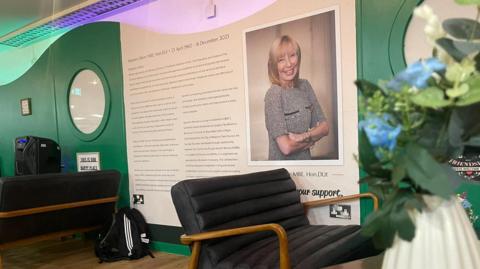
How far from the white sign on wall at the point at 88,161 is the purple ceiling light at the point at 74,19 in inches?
59.4

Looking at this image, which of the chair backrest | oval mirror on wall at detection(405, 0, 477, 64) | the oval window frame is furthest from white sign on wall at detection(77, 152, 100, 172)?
oval mirror on wall at detection(405, 0, 477, 64)

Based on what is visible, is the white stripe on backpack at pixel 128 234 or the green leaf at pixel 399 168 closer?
the green leaf at pixel 399 168

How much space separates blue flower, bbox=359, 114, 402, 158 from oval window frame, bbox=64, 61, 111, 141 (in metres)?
3.74

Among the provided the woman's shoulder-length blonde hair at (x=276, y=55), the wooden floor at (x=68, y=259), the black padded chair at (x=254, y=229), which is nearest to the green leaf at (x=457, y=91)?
the black padded chair at (x=254, y=229)

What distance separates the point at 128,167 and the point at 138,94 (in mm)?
781

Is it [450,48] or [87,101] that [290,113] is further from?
[87,101]

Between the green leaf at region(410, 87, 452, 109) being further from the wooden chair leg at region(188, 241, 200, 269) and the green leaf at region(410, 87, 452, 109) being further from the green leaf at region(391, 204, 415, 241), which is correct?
the wooden chair leg at region(188, 241, 200, 269)

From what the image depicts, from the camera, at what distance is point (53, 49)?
4.63 metres

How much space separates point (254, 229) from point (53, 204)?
79.9 inches

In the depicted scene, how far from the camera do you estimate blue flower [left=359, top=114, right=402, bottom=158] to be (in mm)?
671

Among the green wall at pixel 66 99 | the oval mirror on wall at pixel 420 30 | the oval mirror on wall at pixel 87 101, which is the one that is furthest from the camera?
the oval mirror on wall at pixel 87 101

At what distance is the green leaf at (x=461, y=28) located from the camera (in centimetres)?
76

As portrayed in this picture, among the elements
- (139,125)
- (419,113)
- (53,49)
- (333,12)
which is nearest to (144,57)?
(139,125)

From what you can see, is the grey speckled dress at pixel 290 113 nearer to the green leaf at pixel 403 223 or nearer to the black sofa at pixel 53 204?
the black sofa at pixel 53 204
